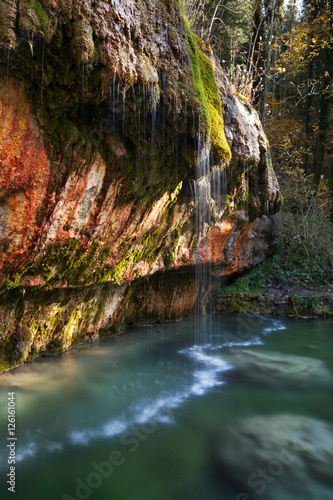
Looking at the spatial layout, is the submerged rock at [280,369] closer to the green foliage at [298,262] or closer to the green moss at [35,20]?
the green foliage at [298,262]

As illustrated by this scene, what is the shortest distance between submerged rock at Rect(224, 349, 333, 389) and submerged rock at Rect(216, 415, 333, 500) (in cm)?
141

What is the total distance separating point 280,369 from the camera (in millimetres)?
6949

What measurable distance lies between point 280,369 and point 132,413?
3573 mm

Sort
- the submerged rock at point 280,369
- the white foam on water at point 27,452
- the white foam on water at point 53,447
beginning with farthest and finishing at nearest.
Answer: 1. the submerged rock at point 280,369
2. the white foam on water at point 53,447
3. the white foam on water at point 27,452

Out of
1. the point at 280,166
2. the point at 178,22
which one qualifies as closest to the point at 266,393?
the point at 178,22

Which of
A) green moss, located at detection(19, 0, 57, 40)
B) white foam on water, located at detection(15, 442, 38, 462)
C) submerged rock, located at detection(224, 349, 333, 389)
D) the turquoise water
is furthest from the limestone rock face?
submerged rock, located at detection(224, 349, 333, 389)

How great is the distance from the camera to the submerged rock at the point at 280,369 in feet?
20.6

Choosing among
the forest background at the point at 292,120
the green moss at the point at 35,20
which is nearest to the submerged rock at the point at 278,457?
the green moss at the point at 35,20

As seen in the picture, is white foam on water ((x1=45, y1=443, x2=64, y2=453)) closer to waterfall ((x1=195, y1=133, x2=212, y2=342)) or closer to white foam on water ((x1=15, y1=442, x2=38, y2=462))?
white foam on water ((x1=15, y1=442, x2=38, y2=462))

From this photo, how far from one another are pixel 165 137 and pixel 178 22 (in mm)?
1527

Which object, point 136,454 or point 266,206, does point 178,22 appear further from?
point 266,206

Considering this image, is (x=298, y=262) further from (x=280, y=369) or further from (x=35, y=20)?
(x=35, y=20)

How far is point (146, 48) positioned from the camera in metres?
4.11

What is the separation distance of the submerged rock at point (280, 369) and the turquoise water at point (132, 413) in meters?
0.25
